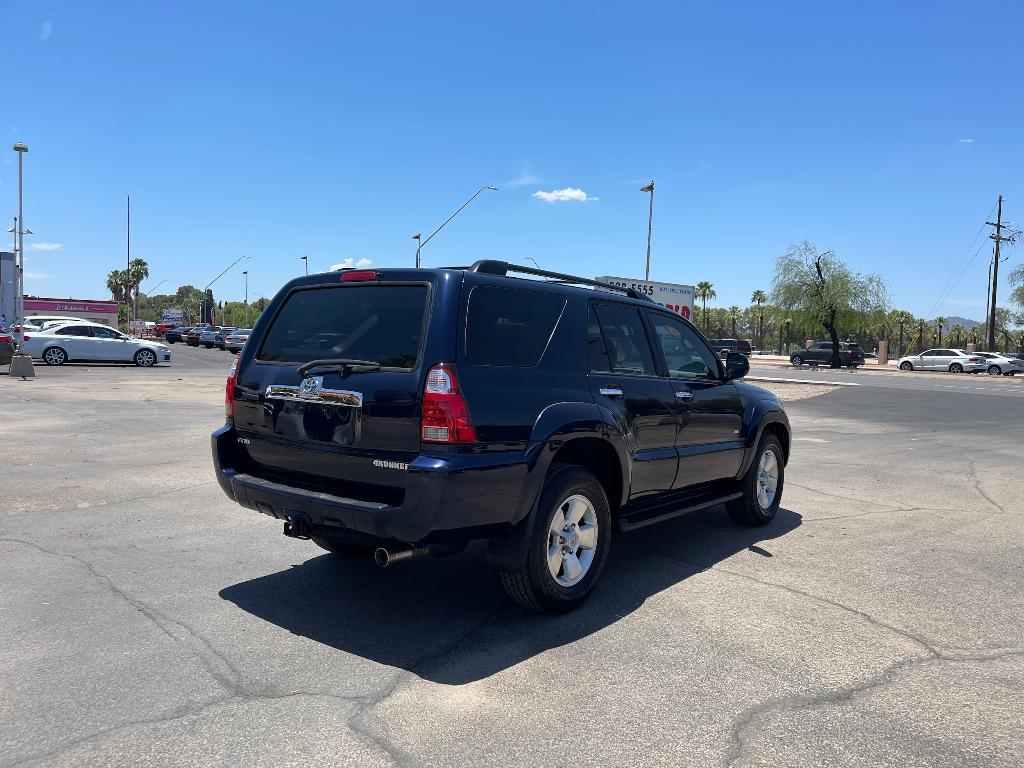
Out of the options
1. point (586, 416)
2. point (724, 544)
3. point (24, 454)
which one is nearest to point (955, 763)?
point (586, 416)

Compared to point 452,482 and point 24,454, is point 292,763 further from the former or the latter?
point 24,454

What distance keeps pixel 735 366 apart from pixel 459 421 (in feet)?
10.3

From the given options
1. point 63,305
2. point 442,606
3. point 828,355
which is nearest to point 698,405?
point 442,606

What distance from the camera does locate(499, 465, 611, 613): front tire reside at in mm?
4094

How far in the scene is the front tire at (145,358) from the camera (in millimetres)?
28484

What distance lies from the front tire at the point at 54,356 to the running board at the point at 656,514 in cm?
2729

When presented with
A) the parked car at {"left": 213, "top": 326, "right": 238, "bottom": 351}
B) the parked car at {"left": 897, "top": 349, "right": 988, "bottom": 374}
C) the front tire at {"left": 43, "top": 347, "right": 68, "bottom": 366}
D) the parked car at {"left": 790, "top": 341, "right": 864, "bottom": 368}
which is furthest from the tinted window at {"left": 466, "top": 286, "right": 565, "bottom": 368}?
the parked car at {"left": 790, "top": 341, "right": 864, "bottom": 368}

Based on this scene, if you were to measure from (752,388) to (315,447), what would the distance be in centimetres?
396

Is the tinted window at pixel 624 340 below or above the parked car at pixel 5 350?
above

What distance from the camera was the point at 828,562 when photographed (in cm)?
553

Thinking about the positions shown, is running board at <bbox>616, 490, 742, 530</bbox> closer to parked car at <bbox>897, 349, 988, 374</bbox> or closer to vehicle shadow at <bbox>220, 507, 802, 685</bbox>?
vehicle shadow at <bbox>220, 507, 802, 685</bbox>

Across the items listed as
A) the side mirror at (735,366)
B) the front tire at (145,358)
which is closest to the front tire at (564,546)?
the side mirror at (735,366)

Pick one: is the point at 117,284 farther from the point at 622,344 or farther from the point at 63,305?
the point at 622,344

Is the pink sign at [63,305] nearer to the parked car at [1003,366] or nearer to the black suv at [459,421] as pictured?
the parked car at [1003,366]
